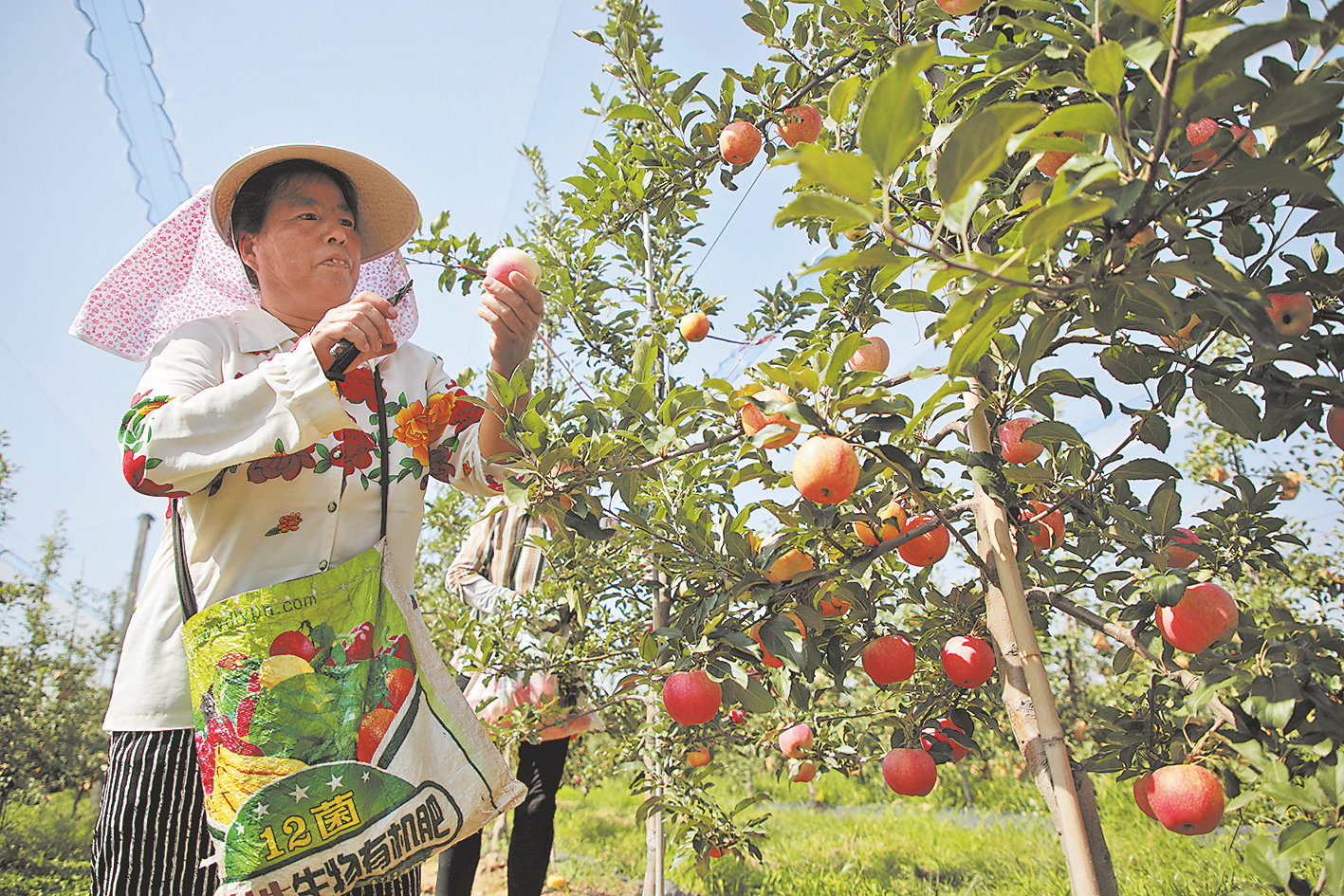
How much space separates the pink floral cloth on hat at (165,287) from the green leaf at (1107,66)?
1110 millimetres

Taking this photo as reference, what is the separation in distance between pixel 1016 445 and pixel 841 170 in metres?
0.82

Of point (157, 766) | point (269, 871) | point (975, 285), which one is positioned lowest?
point (269, 871)

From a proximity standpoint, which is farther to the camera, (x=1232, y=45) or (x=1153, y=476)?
(x=1153, y=476)

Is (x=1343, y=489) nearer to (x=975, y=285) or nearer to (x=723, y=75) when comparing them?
(x=723, y=75)

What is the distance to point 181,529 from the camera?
3.46 feet

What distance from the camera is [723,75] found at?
4.57ft

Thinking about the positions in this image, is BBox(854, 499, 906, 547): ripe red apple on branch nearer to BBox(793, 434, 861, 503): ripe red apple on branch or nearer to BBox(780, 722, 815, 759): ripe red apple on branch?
BBox(793, 434, 861, 503): ripe red apple on branch

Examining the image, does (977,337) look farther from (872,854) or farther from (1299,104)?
(872,854)

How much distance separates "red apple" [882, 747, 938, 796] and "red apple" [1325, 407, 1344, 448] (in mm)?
732

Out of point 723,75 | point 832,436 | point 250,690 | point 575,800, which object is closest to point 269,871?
point 250,690

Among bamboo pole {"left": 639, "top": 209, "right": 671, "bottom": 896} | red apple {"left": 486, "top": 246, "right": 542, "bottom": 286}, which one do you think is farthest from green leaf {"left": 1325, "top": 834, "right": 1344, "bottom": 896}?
bamboo pole {"left": 639, "top": 209, "right": 671, "bottom": 896}

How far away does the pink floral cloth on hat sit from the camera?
→ 4.20 feet

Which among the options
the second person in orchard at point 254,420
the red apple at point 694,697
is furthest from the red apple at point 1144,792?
the second person in orchard at point 254,420

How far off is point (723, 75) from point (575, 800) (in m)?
6.86
